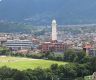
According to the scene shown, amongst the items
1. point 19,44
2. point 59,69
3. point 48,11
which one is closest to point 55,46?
point 19,44

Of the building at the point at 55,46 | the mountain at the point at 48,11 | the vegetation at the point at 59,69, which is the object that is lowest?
the vegetation at the point at 59,69

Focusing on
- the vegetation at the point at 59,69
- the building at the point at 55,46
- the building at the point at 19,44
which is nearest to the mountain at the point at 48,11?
the building at the point at 19,44

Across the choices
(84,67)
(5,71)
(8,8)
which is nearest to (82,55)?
(84,67)

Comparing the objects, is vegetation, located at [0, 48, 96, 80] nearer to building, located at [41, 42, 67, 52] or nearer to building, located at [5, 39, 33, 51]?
building, located at [41, 42, 67, 52]

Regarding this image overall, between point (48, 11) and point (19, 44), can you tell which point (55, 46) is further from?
point (48, 11)

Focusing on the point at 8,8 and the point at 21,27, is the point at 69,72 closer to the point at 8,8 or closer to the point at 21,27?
the point at 21,27

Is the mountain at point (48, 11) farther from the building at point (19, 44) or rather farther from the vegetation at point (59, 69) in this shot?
the vegetation at point (59, 69)

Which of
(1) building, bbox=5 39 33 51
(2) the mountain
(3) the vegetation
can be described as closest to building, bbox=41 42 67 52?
(1) building, bbox=5 39 33 51

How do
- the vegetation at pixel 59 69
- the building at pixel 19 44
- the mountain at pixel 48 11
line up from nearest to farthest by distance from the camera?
the vegetation at pixel 59 69, the building at pixel 19 44, the mountain at pixel 48 11

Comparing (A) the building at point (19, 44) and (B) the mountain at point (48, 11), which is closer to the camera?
(A) the building at point (19, 44)
